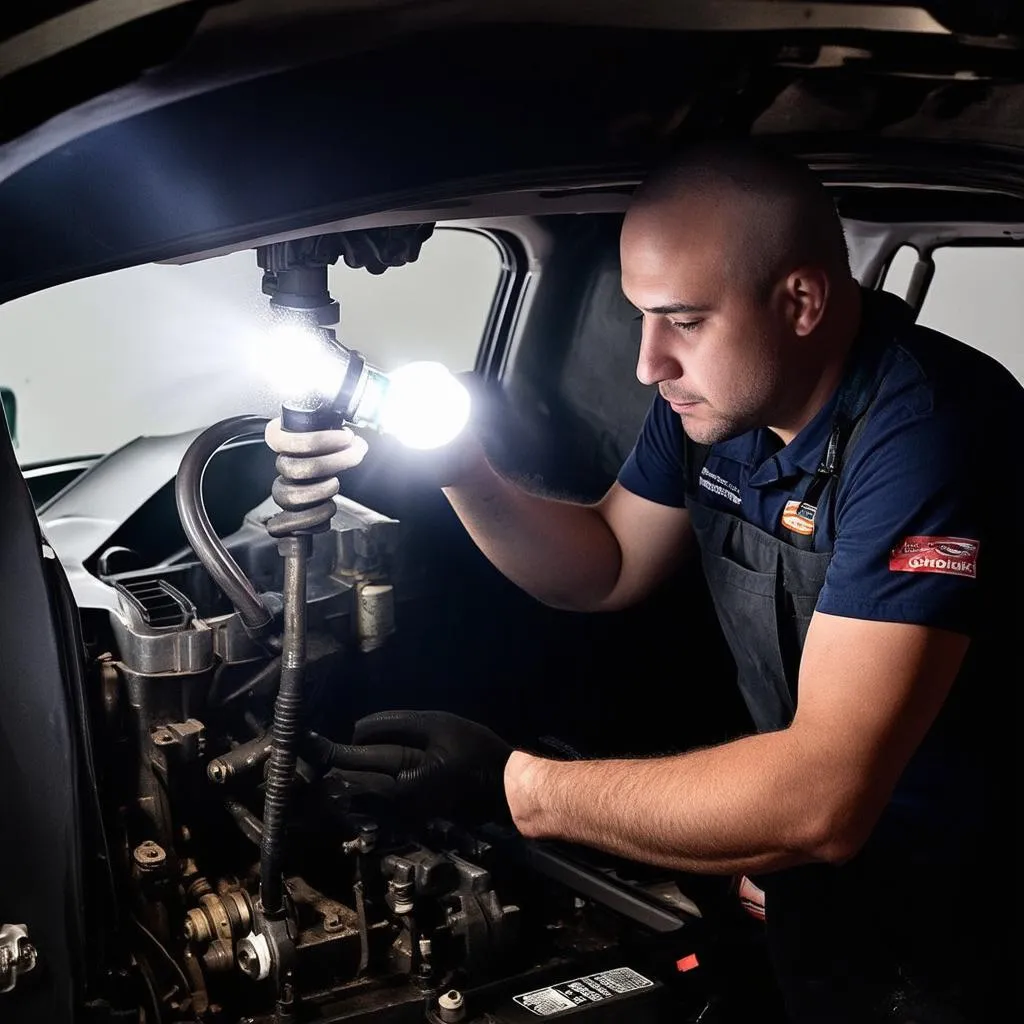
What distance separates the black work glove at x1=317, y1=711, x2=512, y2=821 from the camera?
5.81 ft

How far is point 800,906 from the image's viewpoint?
176 cm

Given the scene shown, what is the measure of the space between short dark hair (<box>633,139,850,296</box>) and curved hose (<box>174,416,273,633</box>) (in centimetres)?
59

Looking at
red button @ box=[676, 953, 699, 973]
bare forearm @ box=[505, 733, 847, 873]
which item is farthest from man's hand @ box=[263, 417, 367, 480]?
red button @ box=[676, 953, 699, 973]

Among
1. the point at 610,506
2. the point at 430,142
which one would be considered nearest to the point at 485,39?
the point at 430,142

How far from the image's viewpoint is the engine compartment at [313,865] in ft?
5.50

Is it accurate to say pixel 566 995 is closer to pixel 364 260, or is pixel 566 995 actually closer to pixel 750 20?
pixel 364 260

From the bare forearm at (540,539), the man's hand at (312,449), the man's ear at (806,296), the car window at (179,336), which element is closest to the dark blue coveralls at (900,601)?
the man's ear at (806,296)

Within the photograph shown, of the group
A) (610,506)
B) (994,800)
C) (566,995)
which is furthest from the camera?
(610,506)

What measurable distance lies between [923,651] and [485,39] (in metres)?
0.85

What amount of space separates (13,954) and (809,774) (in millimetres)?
831

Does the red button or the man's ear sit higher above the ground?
the man's ear

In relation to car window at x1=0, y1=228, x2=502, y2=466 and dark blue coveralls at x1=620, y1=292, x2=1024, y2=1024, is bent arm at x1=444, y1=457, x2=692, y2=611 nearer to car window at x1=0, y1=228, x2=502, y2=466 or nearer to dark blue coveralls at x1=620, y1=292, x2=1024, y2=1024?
dark blue coveralls at x1=620, y1=292, x2=1024, y2=1024

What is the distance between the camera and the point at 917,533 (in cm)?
146

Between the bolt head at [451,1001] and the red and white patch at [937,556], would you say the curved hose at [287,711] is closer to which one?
the bolt head at [451,1001]
